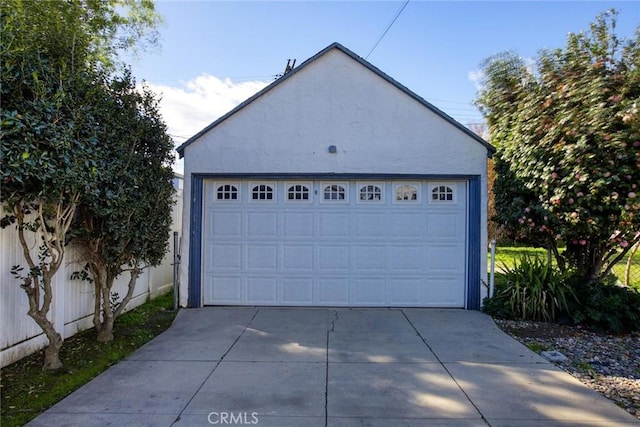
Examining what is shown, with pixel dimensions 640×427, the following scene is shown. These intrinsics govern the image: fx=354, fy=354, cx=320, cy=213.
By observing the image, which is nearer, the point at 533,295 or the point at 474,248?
the point at 533,295

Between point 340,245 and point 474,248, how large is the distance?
257cm

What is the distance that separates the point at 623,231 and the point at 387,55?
23.4 feet

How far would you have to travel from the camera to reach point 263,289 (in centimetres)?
694

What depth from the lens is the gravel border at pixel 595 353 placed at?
3773mm

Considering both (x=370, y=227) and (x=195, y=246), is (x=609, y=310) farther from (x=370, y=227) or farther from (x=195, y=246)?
(x=195, y=246)

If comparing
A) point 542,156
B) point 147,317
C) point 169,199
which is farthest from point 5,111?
point 542,156

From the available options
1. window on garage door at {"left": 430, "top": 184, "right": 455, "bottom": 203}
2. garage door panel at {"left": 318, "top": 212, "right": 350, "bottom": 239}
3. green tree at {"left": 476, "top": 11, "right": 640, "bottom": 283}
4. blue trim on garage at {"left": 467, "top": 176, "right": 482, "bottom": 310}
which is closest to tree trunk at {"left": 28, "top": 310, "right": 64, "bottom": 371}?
garage door panel at {"left": 318, "top": 212, "right": 350, "bottom": 239}

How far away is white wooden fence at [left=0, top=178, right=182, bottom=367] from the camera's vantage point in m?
3.96

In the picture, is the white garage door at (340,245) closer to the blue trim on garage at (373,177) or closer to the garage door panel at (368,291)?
the garage door panel at (368,291)


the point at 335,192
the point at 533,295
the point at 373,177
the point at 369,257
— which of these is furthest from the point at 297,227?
the point at 533,295

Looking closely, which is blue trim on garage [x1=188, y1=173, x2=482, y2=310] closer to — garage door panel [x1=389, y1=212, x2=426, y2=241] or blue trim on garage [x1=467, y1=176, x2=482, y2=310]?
blue trim on garage [x1=467, y1=176, x2=482, y2=310]

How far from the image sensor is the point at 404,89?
6.70 meters

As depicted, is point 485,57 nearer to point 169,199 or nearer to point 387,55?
point 387,55

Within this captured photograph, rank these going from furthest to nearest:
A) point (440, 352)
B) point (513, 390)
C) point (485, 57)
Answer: point (485, 57) → point (440, 352) → point (513, 390)
